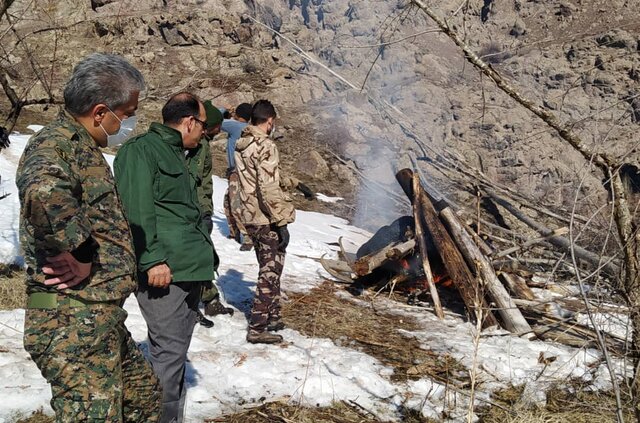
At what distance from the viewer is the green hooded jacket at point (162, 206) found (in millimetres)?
2598

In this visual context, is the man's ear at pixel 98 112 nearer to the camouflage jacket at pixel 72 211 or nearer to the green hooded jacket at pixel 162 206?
the camouflage jacket at pixel 72 211

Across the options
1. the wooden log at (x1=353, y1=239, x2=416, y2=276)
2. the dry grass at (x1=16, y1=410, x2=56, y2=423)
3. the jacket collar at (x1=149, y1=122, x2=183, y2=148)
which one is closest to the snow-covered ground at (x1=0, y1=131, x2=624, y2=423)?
the dry grass at (x1=16, y1=410, x2=56, y2=423)

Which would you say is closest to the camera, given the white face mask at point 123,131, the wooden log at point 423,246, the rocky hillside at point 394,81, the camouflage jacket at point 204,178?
the white face mask at point 123,131

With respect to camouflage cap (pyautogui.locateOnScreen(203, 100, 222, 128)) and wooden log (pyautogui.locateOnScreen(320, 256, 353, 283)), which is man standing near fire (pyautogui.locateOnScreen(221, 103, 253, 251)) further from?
camouflage cap (pyautogui.locateOnScreen(203, 100, 222, 128))

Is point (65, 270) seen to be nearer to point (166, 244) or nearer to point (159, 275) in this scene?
point (159, 275)

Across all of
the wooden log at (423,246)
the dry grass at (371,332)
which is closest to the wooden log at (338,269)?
the dry grass at (371,332)

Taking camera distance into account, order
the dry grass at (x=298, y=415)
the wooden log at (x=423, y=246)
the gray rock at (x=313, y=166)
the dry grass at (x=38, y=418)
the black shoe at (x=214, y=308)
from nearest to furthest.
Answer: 1. the dry grass at (x=38, y=418)
2. the dry grass at (x=298, y=415)
3. the black shoe at (x=214, y=308)
4. the wooden log at (x=423, y=246)
5. the gray rock at (x=313, y=166)

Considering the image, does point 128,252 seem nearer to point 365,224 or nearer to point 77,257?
point 77,257

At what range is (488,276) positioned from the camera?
5.64 metres

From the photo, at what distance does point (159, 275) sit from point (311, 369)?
1.96 meters

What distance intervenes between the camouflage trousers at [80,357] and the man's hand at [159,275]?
0.43 m

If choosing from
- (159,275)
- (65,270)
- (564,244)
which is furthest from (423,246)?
(65,270)

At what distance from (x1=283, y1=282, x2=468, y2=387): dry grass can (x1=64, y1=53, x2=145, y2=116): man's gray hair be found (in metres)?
2.79

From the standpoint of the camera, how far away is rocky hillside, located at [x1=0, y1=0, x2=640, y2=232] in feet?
40.0
